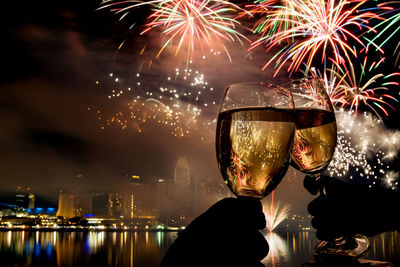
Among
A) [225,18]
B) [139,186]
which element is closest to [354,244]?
[225,18]

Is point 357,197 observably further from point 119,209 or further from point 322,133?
point 119,209

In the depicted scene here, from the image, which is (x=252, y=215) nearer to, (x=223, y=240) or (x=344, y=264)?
(x=223, y=240)

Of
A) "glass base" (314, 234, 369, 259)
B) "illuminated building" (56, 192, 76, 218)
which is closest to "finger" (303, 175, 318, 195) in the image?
"glass base" (314, 234, 369, 259)

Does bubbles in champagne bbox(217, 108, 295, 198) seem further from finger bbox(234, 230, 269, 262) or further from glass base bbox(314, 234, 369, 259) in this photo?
glass base bbox(314, 234, 369, 259)

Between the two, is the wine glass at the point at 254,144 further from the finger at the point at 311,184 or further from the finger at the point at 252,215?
the finger at the point at 311,184

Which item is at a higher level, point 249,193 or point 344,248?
point 249,193

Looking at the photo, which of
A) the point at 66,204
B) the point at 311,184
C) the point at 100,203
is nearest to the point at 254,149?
the point at 311,184

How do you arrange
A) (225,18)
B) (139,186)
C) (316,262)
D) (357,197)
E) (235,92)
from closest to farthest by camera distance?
(235,92) < (316,262) < (357,197) < (225,18) < (139,186)

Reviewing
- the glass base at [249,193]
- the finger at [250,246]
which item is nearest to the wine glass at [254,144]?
the glass base at [249,193]
